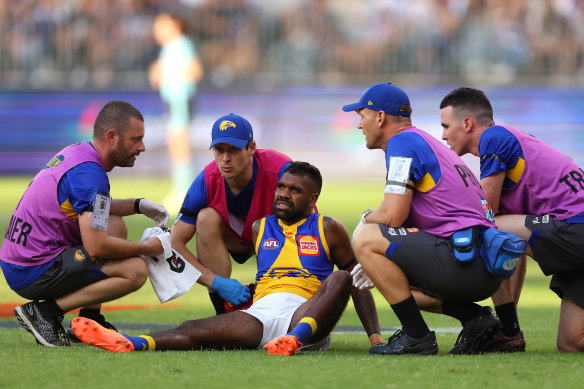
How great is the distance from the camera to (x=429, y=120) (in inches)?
804

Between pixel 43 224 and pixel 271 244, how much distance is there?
1.55 metres

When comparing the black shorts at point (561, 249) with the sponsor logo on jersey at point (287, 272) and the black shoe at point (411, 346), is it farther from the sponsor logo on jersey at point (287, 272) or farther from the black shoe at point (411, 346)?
the sponsor logo on jersey at point (287, 272)

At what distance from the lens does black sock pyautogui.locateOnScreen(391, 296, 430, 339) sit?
550 centimetres

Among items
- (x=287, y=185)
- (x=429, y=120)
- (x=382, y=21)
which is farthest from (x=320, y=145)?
(x=287, y=185)

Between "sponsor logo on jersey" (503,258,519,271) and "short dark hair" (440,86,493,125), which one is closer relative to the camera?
"sponsor logo on jersey" (503,258,519,271)

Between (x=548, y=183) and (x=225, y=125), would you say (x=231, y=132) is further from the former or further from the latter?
(x=548, y=183)

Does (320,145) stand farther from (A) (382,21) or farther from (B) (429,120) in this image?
(A) (382,21)

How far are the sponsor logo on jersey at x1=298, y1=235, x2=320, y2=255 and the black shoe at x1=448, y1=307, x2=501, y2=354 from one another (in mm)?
1120

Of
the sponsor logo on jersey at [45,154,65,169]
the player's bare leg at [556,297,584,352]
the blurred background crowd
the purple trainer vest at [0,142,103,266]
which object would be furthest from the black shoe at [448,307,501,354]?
the blurred background crowd

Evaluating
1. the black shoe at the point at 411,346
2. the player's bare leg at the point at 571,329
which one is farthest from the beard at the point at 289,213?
the player's bare leg at the point at 571,329

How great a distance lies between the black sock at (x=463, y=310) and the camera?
5.65 metres

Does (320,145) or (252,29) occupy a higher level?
Answer: (252,29)

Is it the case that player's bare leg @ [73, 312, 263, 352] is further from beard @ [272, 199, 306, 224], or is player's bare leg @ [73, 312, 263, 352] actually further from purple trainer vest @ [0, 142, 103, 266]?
purple trainer vest @ [0, 142, 103, 266]

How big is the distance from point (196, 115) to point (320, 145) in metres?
3.00
